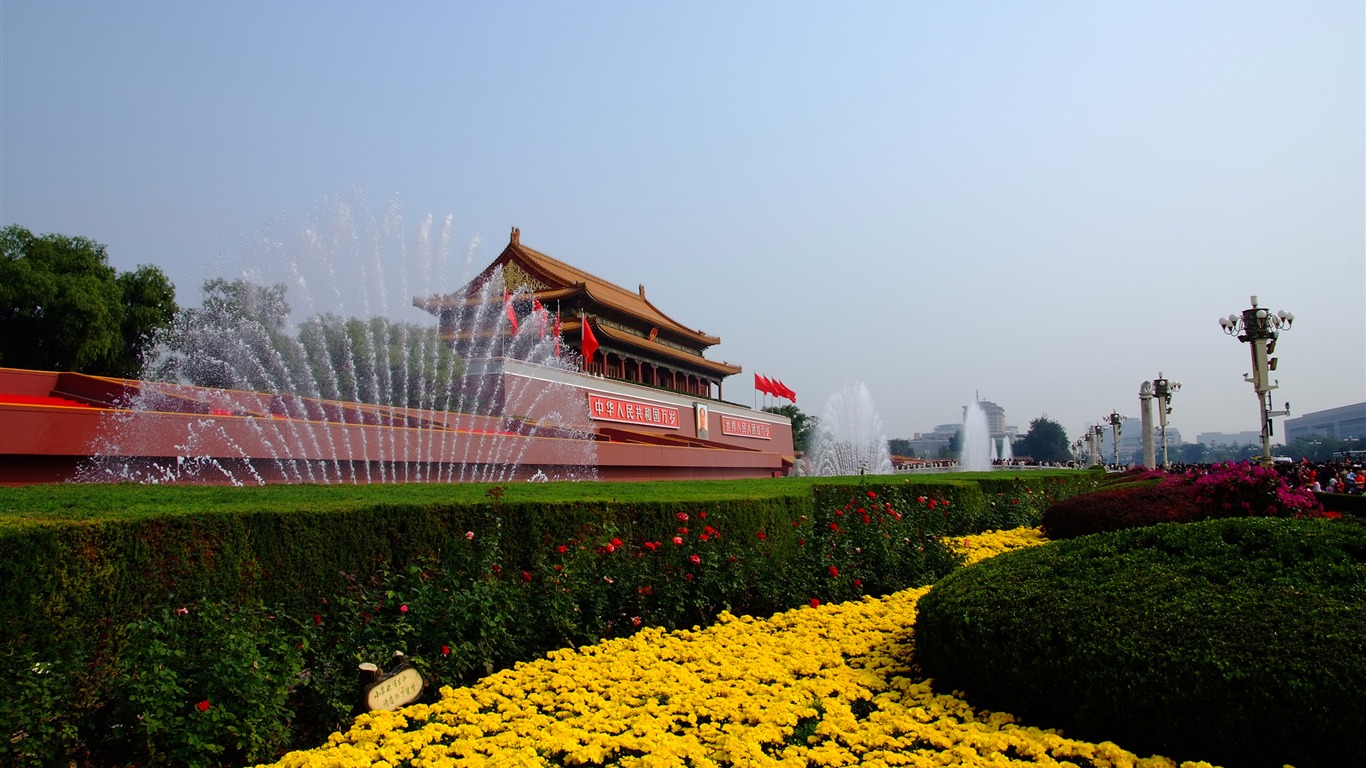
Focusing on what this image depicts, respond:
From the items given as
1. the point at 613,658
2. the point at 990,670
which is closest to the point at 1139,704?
the point at 990,670

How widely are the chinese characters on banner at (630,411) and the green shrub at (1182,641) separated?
19.1m

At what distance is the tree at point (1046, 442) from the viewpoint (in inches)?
3910

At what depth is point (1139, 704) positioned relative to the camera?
336 centimetres

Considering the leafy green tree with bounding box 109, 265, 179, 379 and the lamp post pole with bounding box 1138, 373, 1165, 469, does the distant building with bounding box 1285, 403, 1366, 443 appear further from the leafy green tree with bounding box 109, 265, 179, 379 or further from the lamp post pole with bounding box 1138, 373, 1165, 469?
the leafy green tree with bounding box 109, 265, 179, 379

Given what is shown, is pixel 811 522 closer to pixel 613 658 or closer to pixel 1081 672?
pixel 613 658

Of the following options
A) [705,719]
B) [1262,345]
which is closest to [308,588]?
[705,719]

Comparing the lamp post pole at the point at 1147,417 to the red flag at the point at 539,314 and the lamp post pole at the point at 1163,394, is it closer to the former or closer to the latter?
the lamp post pole at the point at 1163,394

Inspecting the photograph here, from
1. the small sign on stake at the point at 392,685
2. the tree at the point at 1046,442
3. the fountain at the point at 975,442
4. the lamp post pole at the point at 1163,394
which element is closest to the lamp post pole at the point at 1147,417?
the lamp post pole at the point at 1163,394

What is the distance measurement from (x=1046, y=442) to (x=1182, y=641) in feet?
344

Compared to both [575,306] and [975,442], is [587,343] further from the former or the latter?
[975,442]

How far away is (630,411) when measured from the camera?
25500 mm

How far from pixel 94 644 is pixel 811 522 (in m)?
5.92

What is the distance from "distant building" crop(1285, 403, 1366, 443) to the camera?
357 ft

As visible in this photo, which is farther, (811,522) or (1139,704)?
(811,522)
